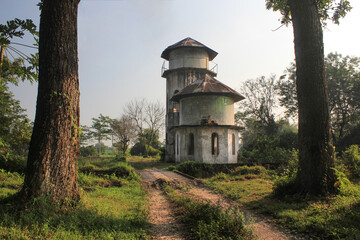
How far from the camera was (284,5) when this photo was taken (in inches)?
444

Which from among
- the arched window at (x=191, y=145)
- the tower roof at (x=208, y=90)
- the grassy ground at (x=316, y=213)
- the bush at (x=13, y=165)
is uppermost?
the tower roof at (x=208, y=90)

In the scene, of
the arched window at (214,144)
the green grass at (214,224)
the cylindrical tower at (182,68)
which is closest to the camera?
the green grass at (214,224)

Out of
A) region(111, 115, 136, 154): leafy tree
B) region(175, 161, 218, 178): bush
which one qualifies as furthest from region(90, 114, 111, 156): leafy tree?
region(175, 161, 218, 178): bush

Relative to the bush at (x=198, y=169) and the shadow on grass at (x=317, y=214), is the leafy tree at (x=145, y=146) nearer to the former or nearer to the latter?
the bush at (x=198, y=169)

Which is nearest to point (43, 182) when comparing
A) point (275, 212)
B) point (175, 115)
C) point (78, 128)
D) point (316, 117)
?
point (78, 128)

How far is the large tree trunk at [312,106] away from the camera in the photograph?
7.66m

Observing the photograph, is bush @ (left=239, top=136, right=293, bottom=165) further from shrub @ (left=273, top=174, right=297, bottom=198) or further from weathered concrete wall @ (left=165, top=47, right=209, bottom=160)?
shrub @ (left=273, top=174, right=297, bottom=198)

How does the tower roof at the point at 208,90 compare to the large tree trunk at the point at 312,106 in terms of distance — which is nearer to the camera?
the large tree trunk at the point at 312,106

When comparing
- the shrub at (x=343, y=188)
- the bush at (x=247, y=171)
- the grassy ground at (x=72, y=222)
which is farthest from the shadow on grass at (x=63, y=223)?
the bush at (x=247, y=171)

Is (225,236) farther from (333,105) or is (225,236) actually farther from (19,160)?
(333,105)

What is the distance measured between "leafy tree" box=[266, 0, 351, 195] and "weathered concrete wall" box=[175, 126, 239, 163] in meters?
13.4

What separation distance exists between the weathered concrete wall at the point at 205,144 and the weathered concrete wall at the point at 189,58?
31.3ft

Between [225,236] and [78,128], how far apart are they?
4.19 m

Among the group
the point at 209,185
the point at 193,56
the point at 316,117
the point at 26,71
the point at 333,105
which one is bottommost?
the point at 209,185
